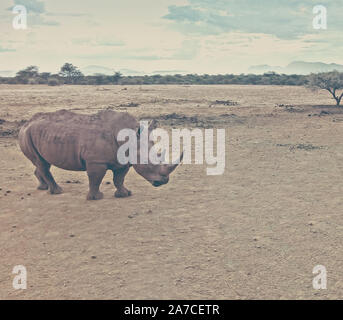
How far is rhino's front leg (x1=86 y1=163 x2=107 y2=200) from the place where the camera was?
831 centimetres

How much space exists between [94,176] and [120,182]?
76 centimetres

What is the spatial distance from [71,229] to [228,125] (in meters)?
14.7

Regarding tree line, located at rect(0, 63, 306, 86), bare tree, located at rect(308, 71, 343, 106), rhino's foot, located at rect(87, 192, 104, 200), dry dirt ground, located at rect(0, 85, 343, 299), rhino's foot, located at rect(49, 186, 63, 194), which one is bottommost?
dry dirt ground, located at rect(0, 85, 343, 299)

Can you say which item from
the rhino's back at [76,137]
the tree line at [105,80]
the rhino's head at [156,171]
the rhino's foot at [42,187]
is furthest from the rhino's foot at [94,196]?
the tree line at [105,80]

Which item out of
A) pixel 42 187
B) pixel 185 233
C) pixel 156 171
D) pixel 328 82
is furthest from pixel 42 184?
pixel 328 82

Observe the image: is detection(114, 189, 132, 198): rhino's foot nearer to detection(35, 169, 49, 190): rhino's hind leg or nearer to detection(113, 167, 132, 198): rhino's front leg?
detection(113, 167, 132, 198): rhino's front leg

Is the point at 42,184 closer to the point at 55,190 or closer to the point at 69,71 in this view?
the point at 55,190

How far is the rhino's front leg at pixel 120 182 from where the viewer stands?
8.82 m

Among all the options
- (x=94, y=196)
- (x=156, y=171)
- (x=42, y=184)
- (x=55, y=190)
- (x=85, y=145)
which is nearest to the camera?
(x=156, y=171)

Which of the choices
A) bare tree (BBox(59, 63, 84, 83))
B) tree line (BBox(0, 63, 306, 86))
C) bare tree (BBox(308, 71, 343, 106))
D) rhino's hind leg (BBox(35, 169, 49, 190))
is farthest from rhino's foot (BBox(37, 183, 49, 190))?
bare tree (BBox(59, 63, 84, 83))

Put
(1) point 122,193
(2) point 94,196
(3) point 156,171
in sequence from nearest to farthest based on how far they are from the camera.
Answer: (3) point 156,171 → (2) point 94,196 → (1) point 122,193

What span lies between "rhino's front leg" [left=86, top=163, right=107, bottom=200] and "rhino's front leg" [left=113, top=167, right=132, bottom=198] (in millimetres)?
424

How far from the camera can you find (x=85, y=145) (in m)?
8.33
